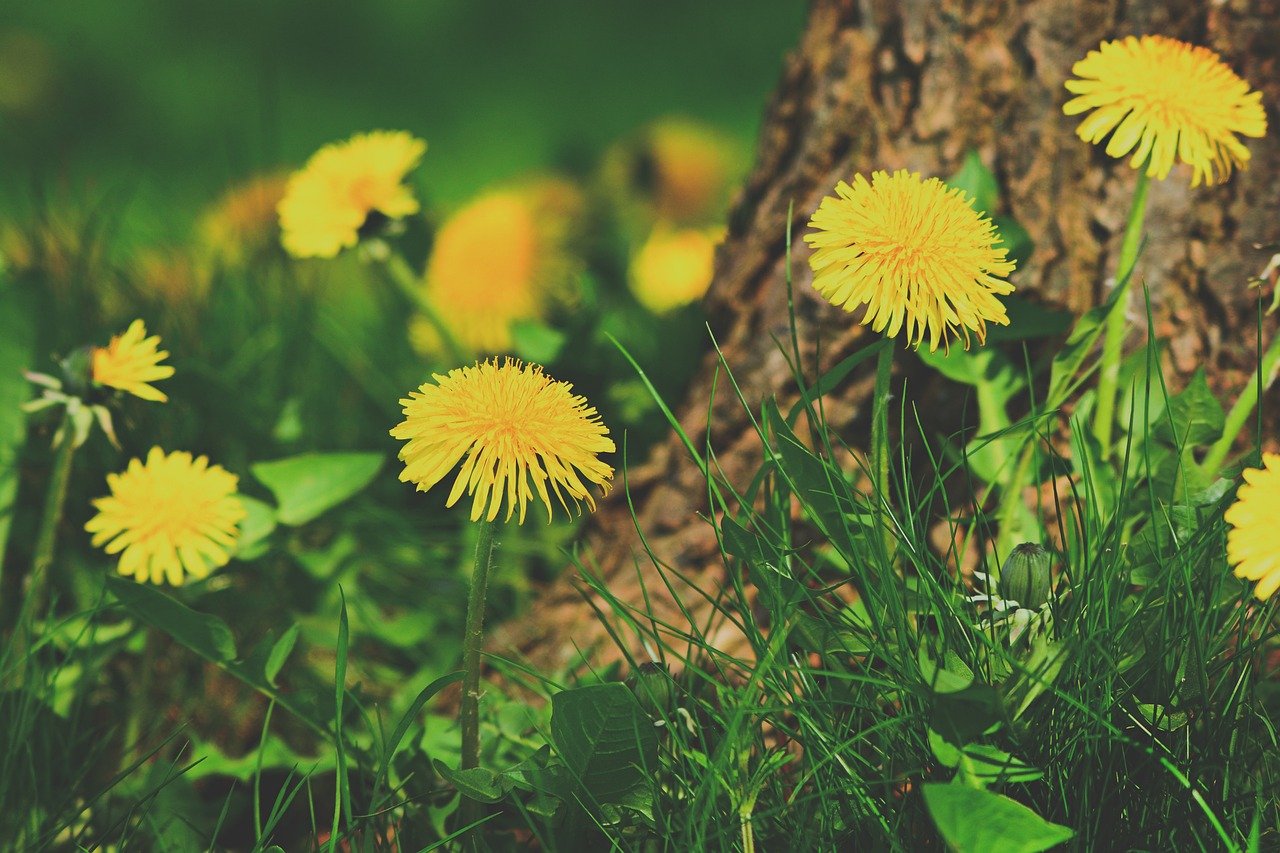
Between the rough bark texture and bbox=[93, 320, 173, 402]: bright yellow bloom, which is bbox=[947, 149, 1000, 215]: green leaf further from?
bbox=[93, 320, 173, 402]: bright yellow bloom

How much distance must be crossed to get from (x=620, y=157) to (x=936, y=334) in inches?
62.5

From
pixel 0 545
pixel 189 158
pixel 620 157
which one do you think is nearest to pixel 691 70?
pixel 620 157

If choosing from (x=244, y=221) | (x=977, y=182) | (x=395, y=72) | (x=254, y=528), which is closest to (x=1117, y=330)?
(x=977, y=182)

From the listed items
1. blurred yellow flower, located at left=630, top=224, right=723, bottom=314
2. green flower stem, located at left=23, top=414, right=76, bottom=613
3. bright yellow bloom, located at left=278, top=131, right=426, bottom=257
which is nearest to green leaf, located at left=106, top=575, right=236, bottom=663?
green flower stem, located at left=23, top=414, right=76, bottom=613

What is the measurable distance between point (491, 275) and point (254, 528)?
0.69 meters

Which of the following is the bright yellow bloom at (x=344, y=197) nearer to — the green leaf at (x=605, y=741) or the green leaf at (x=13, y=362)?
the green leaf at (x=13, y=362)

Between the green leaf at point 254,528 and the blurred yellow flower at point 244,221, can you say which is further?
the blurred yellow flower at point 244,221

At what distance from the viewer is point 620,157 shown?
7.67 feet

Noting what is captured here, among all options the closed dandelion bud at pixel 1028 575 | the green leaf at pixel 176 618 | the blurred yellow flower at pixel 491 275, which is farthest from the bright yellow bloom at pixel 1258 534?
the blurred yellow flower at pixel 491 275

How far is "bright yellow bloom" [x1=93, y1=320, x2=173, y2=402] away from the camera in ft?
3.50

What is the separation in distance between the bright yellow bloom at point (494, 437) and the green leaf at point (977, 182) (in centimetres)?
55

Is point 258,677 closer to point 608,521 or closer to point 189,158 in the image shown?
point 608,521

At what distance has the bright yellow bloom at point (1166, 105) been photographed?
0.91m

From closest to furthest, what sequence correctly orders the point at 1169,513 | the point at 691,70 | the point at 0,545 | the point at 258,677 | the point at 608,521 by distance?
the point at 1169,513 < the point at 258,677 < the point at 0,545 < the point at 608,521 < the point at 691,70
